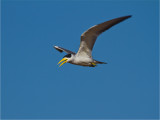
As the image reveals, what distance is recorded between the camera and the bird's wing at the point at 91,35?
13.8m

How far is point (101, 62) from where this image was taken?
52.0ft

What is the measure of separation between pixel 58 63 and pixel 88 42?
7.38ft

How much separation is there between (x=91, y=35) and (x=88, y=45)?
2.45 ft

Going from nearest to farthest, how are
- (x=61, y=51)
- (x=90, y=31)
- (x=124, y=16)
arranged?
(x=124, y=16)
(x=90, y=31)
(x=61, y=51)

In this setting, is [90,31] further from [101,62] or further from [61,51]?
[61,51]

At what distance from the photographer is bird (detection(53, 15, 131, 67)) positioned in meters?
13.9

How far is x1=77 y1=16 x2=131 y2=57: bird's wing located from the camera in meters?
13.8

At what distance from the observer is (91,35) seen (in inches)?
575

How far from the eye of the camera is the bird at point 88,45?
547 inches

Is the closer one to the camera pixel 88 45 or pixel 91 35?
pixel 91 35

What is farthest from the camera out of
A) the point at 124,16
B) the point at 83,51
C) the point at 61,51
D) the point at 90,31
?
the point at 61,51

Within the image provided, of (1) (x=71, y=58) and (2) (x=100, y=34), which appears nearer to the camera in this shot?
(2) (x=100, y=34)

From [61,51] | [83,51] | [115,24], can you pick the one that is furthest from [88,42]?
[61,51]

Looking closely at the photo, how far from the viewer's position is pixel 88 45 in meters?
15.2
